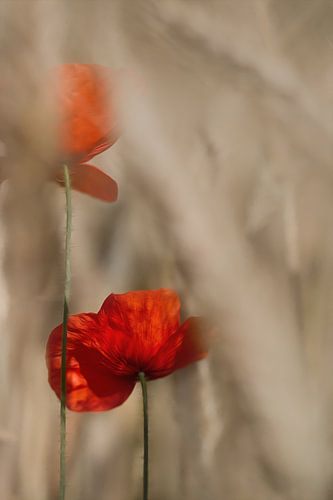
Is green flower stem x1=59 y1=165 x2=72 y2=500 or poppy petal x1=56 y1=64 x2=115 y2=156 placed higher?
poppy petal x1=56 y1=64 x2=115 y2=156

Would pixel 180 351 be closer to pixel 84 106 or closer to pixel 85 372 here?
pixel 85 372

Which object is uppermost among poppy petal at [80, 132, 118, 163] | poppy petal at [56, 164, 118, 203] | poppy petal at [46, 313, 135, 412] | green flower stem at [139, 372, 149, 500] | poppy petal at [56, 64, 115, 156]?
poppy petal at [56, 64, 115, 156]

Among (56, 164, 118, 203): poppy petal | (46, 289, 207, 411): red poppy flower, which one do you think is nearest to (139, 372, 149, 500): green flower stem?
(46, 289, 207, 411): red poppy flower

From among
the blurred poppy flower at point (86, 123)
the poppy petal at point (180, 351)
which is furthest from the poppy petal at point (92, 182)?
the poppy petal at point (180, 351)

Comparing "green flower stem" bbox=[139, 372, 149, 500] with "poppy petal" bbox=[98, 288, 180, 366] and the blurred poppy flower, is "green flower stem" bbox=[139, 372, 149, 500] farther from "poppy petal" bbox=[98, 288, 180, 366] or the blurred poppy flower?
the blurred poppy flower

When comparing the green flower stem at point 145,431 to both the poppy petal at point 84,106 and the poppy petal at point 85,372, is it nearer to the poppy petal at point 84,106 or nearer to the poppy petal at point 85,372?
the poppy petal at point 85,372

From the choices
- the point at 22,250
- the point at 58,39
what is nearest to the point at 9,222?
the point at 22,250
